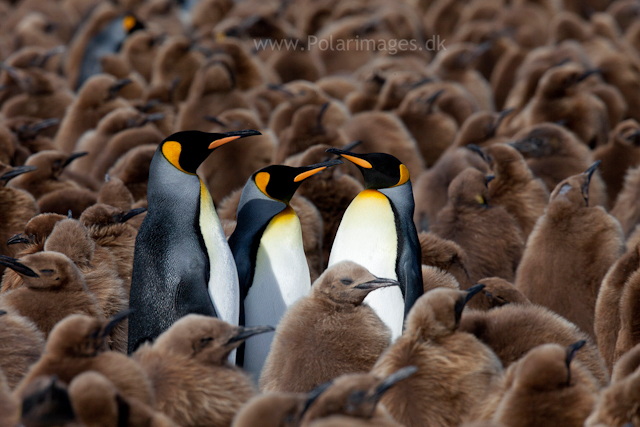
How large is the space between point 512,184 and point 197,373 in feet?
8.66

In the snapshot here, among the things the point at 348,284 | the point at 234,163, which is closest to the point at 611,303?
the point at 348,284

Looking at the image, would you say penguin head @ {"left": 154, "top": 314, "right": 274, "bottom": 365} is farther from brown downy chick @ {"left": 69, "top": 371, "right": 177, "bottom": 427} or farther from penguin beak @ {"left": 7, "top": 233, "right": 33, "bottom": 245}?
penguin beak @ {"left": 7, "top": 233, "right": 33, "bottom": 245}

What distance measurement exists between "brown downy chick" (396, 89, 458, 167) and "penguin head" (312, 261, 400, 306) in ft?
11.1

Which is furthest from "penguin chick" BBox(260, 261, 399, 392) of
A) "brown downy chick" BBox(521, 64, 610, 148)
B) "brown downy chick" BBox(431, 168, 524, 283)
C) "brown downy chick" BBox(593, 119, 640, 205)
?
"brown downy chick" BBox(521, 64, 610, 148)

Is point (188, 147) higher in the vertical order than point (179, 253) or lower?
higher

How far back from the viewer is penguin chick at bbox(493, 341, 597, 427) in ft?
7.25

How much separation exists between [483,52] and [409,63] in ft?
Answer: 2.44

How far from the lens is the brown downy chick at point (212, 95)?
236 inches

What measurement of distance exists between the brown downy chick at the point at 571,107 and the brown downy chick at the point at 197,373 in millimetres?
4128

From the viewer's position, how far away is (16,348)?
8.58ft

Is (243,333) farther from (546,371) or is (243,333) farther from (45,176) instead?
(45,176)

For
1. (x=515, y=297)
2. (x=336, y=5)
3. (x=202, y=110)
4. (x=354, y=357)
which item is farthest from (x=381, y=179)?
(x=336, y=5)

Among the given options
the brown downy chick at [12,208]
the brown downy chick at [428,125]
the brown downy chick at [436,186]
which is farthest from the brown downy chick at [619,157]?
the brown downy chick at [12,208]

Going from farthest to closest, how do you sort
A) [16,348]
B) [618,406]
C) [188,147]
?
[188,147]
[16,348]
[618,406]
